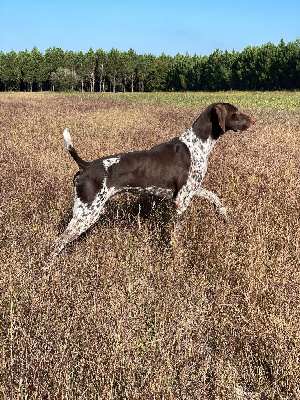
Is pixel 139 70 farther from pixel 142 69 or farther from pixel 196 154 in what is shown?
pixel 196 154

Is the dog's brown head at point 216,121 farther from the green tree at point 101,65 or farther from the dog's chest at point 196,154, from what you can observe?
the green tree at point 101,65

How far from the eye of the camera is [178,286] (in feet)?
10.6

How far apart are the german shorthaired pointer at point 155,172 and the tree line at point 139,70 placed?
61174 millimetres

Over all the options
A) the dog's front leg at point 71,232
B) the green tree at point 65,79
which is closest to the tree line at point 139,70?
the green tree at point 65,79

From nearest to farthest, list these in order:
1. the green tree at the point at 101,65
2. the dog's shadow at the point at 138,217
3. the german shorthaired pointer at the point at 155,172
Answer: the german shorthaired pointer at the point at 155,172 < the dog's shadow at the point at 138,217 < the green tree at the point at 101,65

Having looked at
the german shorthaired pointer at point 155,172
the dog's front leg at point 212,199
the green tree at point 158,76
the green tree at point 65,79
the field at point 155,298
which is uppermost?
the green tree at point 158,76

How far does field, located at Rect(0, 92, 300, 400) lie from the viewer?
2096 millimetres

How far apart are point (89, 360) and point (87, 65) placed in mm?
85904

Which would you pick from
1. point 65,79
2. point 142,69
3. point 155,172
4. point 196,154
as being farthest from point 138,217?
point 142,69

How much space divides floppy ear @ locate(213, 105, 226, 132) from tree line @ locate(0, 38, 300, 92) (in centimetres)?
6117

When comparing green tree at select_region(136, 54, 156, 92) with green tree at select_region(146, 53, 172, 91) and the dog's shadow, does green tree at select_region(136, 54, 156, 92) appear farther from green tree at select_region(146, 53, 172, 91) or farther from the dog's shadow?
the dog's shadow

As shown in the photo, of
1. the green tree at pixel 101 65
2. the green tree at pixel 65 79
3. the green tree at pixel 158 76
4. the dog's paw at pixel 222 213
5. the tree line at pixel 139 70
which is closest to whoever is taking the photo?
the dog's paw at pixel 222 213

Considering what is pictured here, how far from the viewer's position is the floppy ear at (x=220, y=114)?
4344 millimetres

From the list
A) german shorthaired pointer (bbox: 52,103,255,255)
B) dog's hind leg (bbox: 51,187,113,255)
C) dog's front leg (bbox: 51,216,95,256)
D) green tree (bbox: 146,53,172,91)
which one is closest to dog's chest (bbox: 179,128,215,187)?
german shorthaired pointer (bbox: 52,103,255,255)
